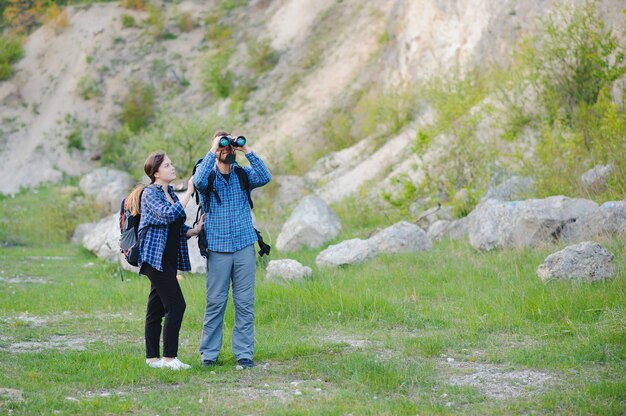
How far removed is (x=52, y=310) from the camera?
10898 millimetres

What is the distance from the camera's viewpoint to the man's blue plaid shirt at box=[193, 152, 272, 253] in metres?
7.14

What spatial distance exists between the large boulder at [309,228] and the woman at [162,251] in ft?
28.1

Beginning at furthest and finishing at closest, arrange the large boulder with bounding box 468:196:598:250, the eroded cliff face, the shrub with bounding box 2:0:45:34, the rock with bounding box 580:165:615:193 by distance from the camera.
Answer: the shrub with bounding box 2:0:45:34 → the eroded cliff face → the rock with bounding box 580:165:615:193 → the large boulder with bounding box 468:196:598:250

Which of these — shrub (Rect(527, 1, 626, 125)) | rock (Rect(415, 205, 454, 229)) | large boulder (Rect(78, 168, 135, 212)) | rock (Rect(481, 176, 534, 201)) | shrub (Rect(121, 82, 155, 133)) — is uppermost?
shrub (Rect(121, 82, 155, 133))

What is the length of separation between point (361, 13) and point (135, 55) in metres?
11.2

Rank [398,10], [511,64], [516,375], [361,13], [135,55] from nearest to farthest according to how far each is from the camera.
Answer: [516,375] → [511,64] → [398,10] → [361,13] → [135,55]

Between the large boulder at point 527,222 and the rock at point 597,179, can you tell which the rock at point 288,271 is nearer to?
the large boulder at point 527,222

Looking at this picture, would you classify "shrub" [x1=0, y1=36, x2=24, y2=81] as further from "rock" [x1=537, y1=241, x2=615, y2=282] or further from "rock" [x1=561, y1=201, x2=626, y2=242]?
"rock" [x1=537, y1=241, x2=615, y2=282]

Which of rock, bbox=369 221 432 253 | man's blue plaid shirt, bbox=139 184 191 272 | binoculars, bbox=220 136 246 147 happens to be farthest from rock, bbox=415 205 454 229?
man's blue plaid shirt, bbox=139 184 191 272

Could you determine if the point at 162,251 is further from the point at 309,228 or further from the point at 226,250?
the point at 309,228

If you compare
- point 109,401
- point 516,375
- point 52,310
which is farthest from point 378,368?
point 52,310

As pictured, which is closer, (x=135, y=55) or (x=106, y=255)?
(x=106, y=255)

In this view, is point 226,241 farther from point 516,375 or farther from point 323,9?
point 323,9

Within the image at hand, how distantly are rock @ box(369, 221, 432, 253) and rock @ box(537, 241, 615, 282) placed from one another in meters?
3.65
